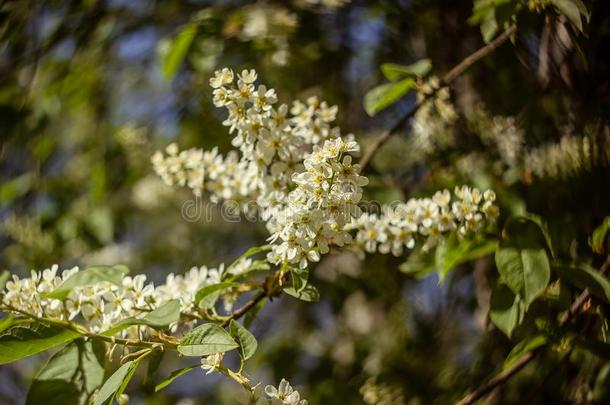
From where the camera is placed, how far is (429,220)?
101 centimetres

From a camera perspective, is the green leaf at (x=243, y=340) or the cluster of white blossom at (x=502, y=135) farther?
the cluster of white blossom at (x=502, y=135)

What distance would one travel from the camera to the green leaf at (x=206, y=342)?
73cm

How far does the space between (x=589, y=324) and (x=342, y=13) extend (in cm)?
141

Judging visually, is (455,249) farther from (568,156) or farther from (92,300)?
(92,300)

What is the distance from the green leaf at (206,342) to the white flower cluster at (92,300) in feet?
0.46

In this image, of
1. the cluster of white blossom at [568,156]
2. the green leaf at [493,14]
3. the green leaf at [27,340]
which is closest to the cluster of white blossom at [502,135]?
the cluster of white blossom at [568,156]

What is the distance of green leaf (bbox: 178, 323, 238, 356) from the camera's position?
0.73m

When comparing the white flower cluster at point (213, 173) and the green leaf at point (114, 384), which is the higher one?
the green leaf at point (114, 384)

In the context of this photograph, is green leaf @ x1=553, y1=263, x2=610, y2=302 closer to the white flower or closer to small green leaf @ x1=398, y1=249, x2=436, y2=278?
small green leaf @ x1=398, y1=249, x2=436, y2=278

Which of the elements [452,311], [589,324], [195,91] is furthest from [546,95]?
[195,91]

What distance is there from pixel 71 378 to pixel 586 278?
2.52ft

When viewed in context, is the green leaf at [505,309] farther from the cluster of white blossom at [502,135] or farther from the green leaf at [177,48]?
the green leaf at [177,48]

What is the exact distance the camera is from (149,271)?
289 cm

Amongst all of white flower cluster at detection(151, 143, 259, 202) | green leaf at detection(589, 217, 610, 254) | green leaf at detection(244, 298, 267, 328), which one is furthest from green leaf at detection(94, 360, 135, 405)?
green leaf at detection(589, 217, 610, 254)
